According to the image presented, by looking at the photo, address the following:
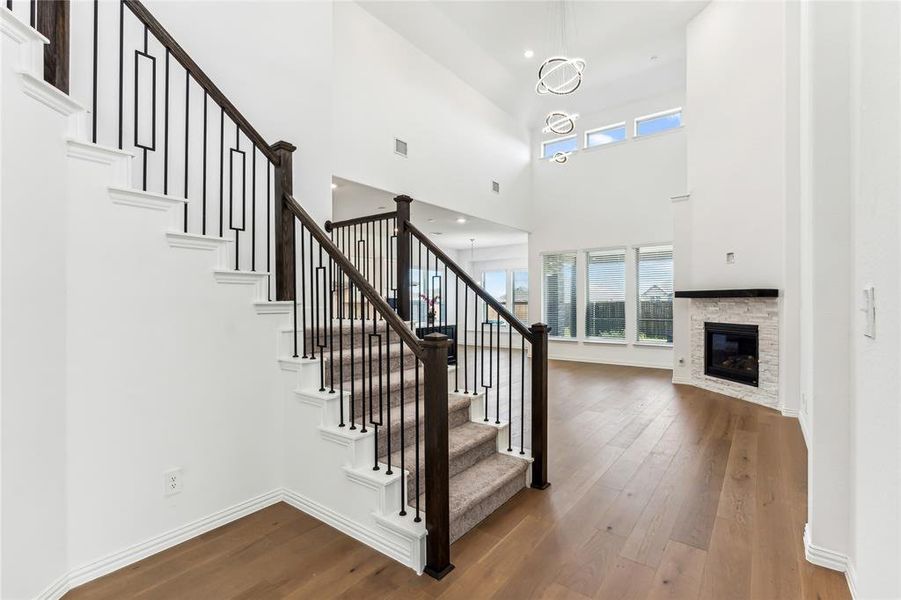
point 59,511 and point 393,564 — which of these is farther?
point 393,564

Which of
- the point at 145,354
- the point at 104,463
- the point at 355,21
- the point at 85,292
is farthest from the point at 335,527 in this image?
the point at 355,21

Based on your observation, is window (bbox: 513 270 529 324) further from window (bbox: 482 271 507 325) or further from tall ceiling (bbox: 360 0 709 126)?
tall ceiling (bbox: 360 0 709 126)

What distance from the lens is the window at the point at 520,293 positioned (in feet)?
37.7

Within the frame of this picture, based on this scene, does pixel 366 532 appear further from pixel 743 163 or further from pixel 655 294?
pixel 655 294

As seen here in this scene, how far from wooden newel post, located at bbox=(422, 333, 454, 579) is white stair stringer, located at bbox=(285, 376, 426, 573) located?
8cm

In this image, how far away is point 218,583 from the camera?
181 cm

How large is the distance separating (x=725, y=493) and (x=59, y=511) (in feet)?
12.0

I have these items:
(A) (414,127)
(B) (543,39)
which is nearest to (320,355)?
(A) (414,127)

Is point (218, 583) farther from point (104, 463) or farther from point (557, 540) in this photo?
point (557, 540)

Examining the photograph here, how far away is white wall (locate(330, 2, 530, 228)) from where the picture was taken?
518cm

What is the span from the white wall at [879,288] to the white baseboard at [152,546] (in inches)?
110

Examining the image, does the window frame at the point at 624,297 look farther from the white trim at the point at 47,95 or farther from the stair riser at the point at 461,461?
the white trim at the point at 47,95

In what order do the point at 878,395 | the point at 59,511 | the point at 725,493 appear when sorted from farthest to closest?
the point at 725,493 < the point at 59,511 < the point at 878,395

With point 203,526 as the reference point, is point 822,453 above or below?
above
